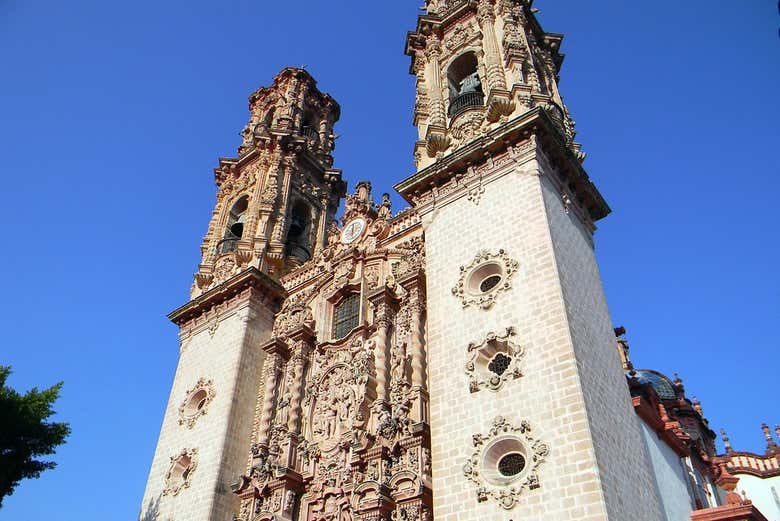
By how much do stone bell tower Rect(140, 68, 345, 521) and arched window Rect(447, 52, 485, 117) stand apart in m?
8.05

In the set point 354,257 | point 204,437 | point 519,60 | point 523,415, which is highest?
point 519,60

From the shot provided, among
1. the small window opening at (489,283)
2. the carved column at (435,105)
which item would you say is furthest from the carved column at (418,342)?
the carved column at (435,105)

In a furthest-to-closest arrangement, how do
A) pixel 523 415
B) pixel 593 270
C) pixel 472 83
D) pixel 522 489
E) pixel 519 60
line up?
pixel 472 83 → pixel 519 60 → pixel 593 270 → pixel 523 415 → pixel 522 489

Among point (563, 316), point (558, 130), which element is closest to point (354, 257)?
point (558, 130)

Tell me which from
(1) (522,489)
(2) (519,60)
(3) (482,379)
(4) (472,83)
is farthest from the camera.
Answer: (4) (472,83)

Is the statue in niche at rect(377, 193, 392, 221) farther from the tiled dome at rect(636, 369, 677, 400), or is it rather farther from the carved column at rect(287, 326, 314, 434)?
the tiled dome at rect(636, 369, 677, 400)

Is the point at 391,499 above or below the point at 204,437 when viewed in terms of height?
below

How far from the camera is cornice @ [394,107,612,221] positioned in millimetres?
17078

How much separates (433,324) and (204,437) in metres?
8.64

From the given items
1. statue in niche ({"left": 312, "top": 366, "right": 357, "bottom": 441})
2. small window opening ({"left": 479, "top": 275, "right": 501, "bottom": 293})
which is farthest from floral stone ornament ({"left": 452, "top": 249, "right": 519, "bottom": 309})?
statue in niche ({"left": 312, "top": 366, "right": 357, "bottom": 441})

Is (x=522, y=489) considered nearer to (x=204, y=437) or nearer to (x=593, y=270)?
(x=593, y=270)

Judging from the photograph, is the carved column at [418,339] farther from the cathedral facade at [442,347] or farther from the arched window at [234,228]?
the arched window at [234,228]

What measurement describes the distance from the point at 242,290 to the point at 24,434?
8499 millimetres

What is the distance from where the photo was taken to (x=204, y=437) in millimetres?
19875
